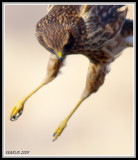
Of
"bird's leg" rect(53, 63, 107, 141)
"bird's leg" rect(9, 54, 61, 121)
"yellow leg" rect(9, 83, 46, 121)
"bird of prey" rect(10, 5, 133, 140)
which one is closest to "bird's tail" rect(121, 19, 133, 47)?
"bird of prey" rect(10, 5, 133, 140)

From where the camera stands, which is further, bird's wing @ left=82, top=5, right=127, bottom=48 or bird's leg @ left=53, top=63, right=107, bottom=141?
bird's leg @ left=53, top=63, right=107, bottom=141

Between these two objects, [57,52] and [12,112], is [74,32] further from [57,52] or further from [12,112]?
[12,112]

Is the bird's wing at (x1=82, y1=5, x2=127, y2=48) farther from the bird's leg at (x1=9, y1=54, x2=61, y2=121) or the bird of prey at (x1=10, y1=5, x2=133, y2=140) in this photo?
the bird's leg at (x1=9, y1=54, x2=61, y2=121)

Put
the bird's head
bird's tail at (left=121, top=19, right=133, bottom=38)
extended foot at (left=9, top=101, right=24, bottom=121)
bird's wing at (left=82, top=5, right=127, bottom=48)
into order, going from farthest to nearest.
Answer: extended foot at (left=9, top=101, right=24, bottom=121)
bird's tail at (left=121, top=19, right=133, bottom=38)
bird's wing at (left=82, top=5, right=127, bottom=48)
the bird's head

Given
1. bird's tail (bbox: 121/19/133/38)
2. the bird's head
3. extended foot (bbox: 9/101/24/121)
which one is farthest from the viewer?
extended foot (bbox: 9/101/24/121)

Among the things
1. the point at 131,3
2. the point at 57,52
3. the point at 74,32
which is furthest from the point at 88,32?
A: the point at 131,3

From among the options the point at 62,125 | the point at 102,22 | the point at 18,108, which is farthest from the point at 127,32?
the point at 18,108

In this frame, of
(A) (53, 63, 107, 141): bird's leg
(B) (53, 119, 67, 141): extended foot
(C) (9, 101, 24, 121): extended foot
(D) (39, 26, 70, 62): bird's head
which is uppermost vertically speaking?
(D) (39, 26, 70, 62): bird's head

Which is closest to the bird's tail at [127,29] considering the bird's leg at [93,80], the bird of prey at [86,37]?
the bird of prey at [86,37]
